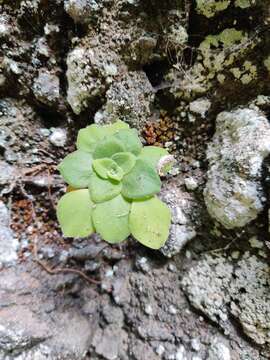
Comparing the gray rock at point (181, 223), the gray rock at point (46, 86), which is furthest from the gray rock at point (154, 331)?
the gray rock at point (46, 86)

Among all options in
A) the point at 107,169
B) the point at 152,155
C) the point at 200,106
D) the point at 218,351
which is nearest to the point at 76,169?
the point at 107,169

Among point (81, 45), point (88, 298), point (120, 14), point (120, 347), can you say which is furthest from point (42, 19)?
point (120, 347)

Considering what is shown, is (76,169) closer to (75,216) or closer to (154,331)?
(75,216)

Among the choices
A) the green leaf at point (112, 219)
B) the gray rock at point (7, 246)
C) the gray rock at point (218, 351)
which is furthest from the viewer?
the gray rock at point (7, 246)

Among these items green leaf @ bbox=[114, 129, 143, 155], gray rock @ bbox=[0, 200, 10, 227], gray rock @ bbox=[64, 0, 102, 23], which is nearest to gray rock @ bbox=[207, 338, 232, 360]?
green leaf @ bbox=[114, 129, 143, 155]

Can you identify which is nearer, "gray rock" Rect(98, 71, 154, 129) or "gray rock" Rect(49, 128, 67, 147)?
"gray rock" Rect(98, 71, 154, 129)

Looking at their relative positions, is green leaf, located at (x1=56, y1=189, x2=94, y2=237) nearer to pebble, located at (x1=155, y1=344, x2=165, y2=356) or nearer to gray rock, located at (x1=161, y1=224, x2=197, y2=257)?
gray rock, located at (x1=161, y1=224, x2=197, y2=257)

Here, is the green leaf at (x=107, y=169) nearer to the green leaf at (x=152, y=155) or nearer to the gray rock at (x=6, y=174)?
the green leaf at (x=152, y=155)
